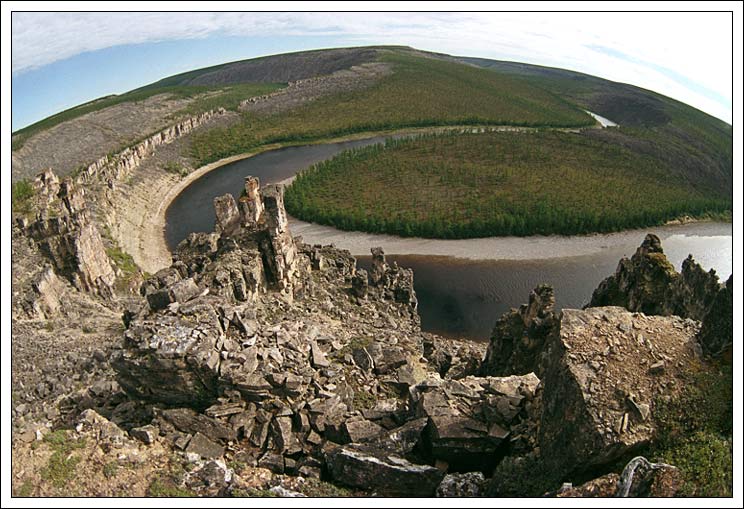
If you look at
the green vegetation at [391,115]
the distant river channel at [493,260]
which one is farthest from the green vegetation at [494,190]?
the green vegetation at [391,115]

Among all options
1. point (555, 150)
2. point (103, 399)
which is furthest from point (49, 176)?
point (555, 150)

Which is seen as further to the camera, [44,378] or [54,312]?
[54,312]

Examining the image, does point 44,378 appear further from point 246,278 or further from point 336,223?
point 336,223

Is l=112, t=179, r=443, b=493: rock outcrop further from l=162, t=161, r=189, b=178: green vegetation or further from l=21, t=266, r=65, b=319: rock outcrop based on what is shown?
l=162, t=161, r=189, b=178: green vegetation

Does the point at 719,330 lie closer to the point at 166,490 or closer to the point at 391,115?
the point at 166,490

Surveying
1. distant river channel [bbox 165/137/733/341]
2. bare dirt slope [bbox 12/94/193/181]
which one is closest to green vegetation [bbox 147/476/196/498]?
distant river channel [bbox 165/137/733/341]
